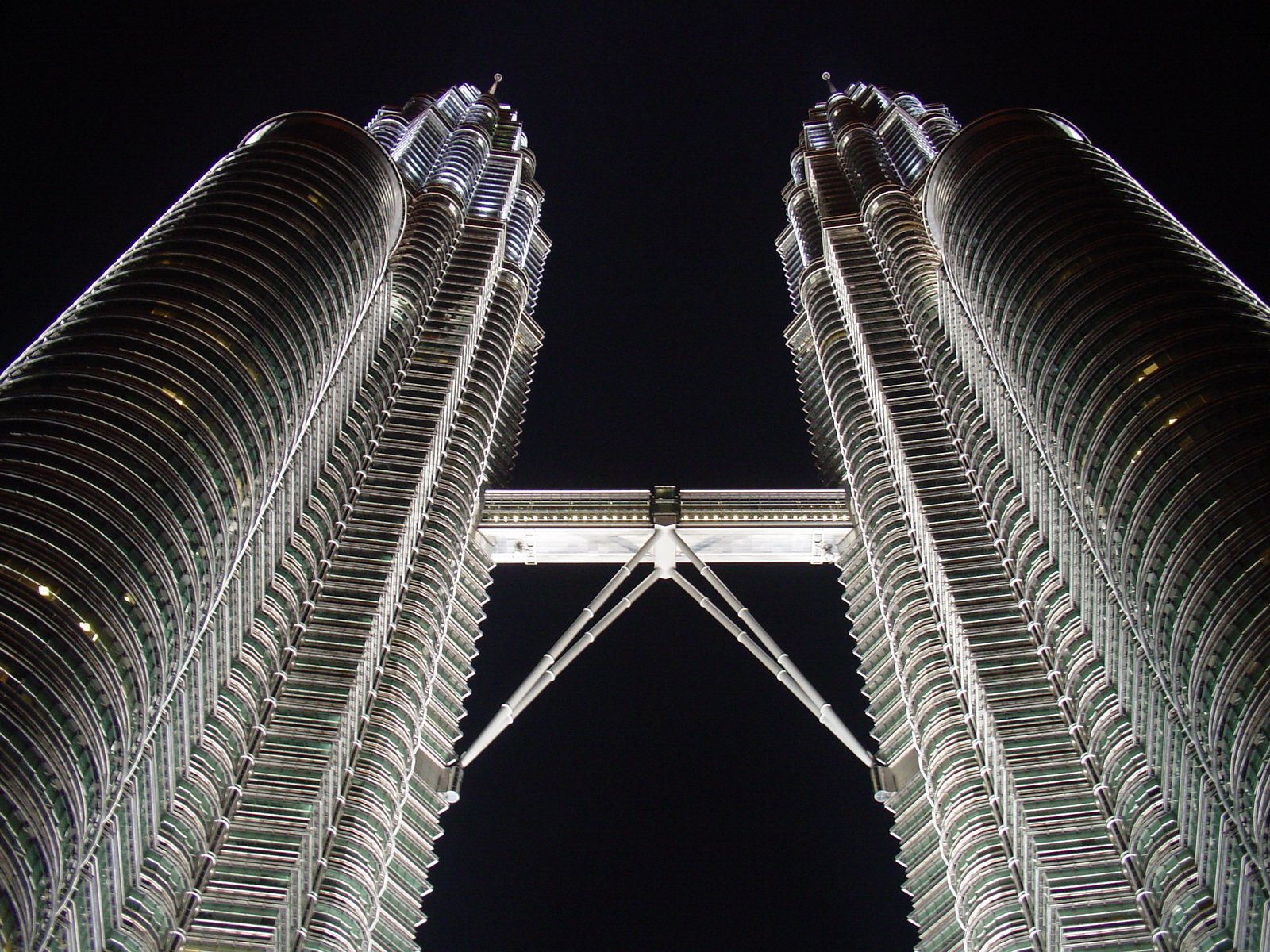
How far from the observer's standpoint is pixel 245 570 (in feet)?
189

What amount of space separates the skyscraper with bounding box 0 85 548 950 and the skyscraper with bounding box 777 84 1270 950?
21433mm

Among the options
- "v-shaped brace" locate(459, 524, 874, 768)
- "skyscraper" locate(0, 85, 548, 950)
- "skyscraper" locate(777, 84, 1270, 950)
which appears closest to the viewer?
"skyscraper" locate(0, 85, 548, 950)

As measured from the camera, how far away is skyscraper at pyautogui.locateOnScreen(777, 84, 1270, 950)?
44.2m


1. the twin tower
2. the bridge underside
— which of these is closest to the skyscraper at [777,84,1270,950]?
the twin tower

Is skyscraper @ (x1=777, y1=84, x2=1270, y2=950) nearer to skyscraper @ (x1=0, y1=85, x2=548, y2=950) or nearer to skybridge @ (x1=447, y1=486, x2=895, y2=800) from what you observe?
skybridge @ (x1=447, y1=486, x2=895, y2=800)

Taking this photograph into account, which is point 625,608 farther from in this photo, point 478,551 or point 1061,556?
point 1061,556

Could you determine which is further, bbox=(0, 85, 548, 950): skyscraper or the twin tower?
the twin tower

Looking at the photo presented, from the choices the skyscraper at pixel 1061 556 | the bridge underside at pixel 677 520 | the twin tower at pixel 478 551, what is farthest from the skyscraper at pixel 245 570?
the skyscraper at pixel 1061 556

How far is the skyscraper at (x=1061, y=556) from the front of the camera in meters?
44.2

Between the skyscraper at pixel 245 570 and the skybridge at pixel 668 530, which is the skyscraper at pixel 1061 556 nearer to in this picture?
the skybridge at pixel 668 530

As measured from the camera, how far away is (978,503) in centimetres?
6794

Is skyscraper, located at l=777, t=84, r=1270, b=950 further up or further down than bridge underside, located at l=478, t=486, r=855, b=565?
further down

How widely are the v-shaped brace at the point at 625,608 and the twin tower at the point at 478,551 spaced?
1.78 feet

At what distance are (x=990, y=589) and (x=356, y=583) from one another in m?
28.0
